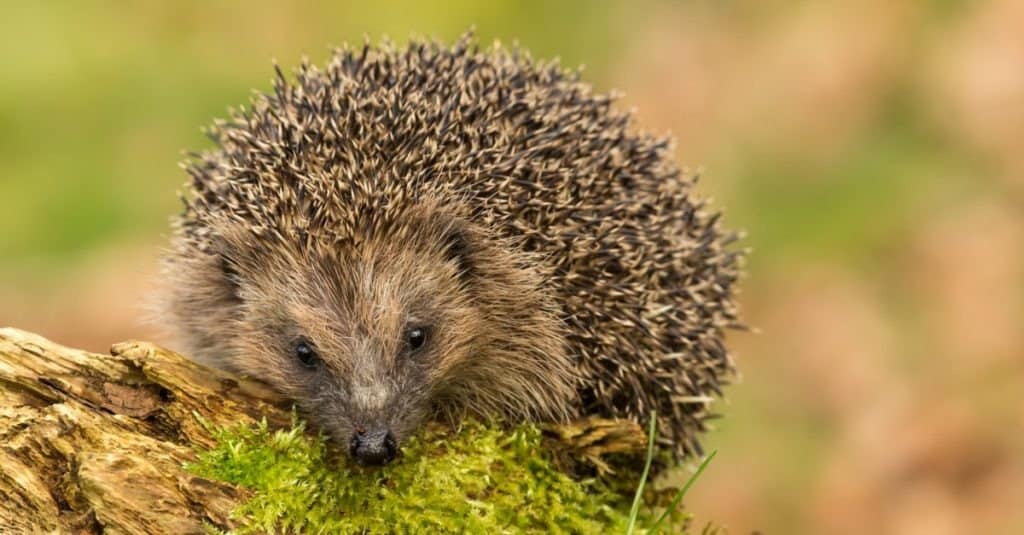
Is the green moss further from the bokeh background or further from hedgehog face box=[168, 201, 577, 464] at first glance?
the bokeh background

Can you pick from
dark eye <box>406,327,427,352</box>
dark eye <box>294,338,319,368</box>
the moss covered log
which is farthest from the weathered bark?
dark eye <box>406,327,427,352</box>

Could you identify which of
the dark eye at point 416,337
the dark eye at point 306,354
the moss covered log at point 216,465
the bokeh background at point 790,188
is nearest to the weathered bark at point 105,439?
the moss covered log at point 216,465

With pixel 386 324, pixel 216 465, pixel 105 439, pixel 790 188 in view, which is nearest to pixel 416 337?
pixel 386 324

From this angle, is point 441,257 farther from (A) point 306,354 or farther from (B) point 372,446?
(B) point 372,446

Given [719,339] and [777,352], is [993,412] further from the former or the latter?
[719,339]

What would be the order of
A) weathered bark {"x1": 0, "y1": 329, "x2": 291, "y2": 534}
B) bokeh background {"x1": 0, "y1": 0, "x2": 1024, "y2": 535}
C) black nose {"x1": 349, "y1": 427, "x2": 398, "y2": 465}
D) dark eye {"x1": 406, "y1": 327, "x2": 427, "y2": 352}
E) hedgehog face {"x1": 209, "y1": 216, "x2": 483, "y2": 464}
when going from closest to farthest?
weathered bark {"x1": 0, "y1": 329, "x2": 291, "y2": 534}, black nose {"x1": 349, "y1": 427, "x2": 398, "y2": 465}, hedgehog face {"x1": 209, "y1": 216, "x2": 483, "y2": 464}, dark eye {"x1": 406, "y1": 327, "x2": 427, "y2": 352}, bokeh background {"x1": 0, "y1": 0, "x2": 1024, "y2": 535}

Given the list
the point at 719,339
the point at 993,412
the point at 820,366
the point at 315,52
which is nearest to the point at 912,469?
the point at 993,412

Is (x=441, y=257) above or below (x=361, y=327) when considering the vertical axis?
above
